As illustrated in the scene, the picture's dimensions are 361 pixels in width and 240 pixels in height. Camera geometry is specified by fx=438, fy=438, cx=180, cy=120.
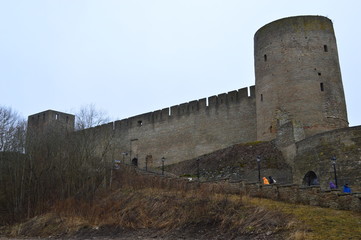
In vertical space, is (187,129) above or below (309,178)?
above

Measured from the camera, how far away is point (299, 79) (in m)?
23.6

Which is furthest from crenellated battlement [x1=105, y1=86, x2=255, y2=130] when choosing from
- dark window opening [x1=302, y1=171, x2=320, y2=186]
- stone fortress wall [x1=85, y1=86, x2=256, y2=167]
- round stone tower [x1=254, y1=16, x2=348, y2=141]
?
dark window opening [x1=302, y1=171, x2=320, y2=186]

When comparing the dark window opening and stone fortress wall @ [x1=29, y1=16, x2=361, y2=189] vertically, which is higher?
stone fortress wall @ [x1=29, y1=16, x2=361, y2=189]

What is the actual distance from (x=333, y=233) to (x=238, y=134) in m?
18.2

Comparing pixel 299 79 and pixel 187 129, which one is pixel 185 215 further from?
pixel 187 129

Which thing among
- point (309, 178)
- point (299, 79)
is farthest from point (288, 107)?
point (309, 178)

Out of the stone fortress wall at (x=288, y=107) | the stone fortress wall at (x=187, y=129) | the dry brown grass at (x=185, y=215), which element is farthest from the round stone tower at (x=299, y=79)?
the dry brown grass at (x=185, y=215)

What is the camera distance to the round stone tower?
75.8 ft

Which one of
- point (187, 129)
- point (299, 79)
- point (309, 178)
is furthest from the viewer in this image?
point (187, 129)

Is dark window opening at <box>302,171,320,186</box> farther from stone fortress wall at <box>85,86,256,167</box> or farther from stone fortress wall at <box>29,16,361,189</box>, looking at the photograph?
stone fortress wall at <box>85,86,256,167</box>

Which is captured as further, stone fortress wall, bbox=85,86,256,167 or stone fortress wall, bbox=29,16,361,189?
stone fortress wall, bbox=85,86,256,167

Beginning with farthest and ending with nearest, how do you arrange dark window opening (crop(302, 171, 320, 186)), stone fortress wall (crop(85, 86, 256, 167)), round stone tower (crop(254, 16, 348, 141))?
stone fortress wall (crop(85, 86, 256, 167)) < round stone tower (crop(254, 16, 348, 141)) < dark window opening (crop(302, 171, 320, 186))

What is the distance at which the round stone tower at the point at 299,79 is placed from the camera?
2309cm

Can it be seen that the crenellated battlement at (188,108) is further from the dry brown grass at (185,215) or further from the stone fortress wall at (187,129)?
the dry brown grass at (185,215)
